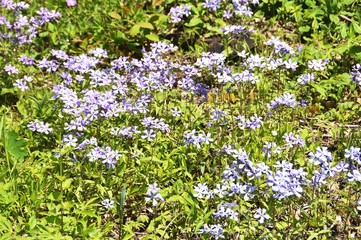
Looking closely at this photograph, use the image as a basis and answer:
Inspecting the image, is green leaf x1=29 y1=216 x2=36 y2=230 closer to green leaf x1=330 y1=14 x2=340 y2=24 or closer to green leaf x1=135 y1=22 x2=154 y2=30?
green leaf x1=135 y1=22 x2=154 y2=30

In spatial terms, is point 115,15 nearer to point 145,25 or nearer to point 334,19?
point 145,25

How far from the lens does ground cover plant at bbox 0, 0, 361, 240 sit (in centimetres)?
330

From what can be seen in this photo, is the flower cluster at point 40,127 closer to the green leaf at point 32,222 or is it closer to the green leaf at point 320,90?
the green leaf at point 32,222

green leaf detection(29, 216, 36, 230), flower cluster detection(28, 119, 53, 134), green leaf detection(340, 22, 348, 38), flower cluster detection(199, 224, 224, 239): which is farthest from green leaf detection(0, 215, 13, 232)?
green leaf detection(340, 22, 348, 38)

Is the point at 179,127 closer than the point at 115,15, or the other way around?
the point at 179,127

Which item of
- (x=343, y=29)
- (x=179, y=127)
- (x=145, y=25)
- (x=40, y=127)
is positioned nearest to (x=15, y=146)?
(x=40, y=127)

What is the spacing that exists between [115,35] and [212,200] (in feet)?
7.12

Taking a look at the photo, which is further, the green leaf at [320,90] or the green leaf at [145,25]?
the green leaf at [145,25]

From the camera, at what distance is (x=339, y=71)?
15.3ft

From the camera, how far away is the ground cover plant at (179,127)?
330cm

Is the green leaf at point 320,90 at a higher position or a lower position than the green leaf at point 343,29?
lower

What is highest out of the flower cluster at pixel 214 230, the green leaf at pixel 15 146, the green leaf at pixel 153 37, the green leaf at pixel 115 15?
the green leaf at pixel 115 15

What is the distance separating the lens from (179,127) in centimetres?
411

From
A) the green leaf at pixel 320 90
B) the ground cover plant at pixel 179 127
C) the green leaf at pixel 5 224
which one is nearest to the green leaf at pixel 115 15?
the ground cover plant at pixel 179 127
